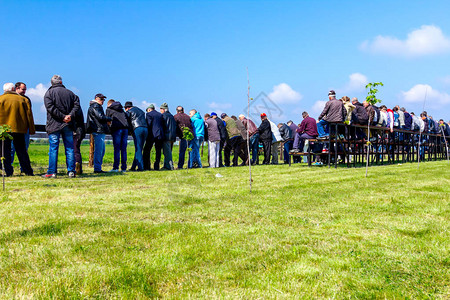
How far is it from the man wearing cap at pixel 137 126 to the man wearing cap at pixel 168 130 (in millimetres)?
808

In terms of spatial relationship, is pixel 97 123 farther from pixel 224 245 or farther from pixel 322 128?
pixel 224 245

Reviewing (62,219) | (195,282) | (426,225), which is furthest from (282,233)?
(62,219)

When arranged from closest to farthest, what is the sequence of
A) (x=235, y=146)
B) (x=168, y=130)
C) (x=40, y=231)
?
(x=40, y=231) < (x=168, y=130) < (x=235, y=146)

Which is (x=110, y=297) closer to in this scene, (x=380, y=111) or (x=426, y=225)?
(x=426, y=225)

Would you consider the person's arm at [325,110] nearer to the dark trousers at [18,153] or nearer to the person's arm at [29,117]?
the person's arm at [29,117]

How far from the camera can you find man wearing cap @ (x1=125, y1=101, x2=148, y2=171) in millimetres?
11977

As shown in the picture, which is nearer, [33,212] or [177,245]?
[177,245]

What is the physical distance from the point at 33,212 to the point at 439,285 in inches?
178

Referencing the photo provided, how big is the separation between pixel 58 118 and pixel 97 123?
5.84 feet

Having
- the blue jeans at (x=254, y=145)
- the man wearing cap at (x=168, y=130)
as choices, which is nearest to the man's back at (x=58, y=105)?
the man wearing cap at (x=168, y=130)

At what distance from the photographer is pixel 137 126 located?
39.2ft

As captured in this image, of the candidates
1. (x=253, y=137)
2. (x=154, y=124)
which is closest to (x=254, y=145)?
(x=253, y=137)

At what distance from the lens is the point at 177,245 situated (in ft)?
Result: 11.4

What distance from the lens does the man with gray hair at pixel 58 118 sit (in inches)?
352
